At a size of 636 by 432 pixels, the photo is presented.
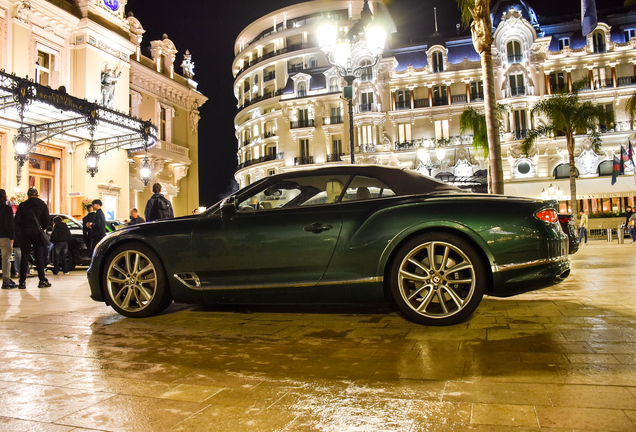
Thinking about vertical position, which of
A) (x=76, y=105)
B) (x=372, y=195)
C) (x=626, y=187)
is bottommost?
(x=372, y=195)

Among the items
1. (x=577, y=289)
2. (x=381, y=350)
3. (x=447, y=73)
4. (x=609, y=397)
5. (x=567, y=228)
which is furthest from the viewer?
(x=447, y=73)

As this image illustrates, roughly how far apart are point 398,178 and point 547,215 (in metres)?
1.30

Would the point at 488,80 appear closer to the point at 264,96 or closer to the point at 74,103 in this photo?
the point at 74,103

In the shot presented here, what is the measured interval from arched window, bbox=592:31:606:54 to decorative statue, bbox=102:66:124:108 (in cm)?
3734

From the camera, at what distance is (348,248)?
4.04 m

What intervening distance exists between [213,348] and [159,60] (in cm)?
3244

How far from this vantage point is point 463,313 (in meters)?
3.86

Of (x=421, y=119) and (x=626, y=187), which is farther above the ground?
(x=421, y=119)

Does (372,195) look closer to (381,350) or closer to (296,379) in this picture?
(381,350)

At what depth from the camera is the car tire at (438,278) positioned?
384 centimetres

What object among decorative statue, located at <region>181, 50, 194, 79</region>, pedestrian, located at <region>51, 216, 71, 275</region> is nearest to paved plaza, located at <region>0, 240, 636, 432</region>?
pedestrian, located at <region>51, 216, 71, 275</region>

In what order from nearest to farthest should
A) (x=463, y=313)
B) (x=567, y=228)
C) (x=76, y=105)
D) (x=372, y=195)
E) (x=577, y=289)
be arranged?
(x=463, y=313) → (x=372, y=195) → (x=567, y=228) → (x=577, y=289) → (x=76, y=105)

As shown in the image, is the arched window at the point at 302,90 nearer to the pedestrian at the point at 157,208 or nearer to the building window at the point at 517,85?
the building window at the point at 517,85

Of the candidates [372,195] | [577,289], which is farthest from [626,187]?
[372,195]
